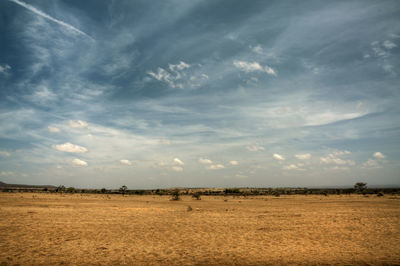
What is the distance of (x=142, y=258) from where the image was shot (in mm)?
11320

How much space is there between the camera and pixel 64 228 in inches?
676

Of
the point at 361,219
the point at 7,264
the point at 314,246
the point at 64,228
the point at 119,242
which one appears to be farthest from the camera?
the point at 361,219

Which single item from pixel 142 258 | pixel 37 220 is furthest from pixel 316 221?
pixel 37 220

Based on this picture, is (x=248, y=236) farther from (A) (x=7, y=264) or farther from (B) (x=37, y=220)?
(B) (x=37, y=220)

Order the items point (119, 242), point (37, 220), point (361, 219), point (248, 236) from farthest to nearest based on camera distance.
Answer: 1. point (361, 219)
2. point (37, 220)
3. point (248, 236)
4. point (119, 242)

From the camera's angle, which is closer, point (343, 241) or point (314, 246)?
point (314, 246)

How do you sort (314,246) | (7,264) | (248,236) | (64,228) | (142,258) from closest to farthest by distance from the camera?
(7,264) → (142,258) → (314,246) → (248,236) → (64,228)

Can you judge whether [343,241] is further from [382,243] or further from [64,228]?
[64,228]

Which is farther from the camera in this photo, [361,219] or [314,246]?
[361,219]

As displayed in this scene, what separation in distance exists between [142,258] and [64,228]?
9096 millimetres

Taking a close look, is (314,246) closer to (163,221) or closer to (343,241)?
(343,241)

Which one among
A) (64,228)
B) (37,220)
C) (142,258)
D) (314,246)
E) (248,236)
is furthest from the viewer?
(37,220)

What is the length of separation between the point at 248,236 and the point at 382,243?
24.3 feet

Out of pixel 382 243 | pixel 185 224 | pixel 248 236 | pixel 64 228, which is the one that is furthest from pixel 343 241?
pixel 64 228
